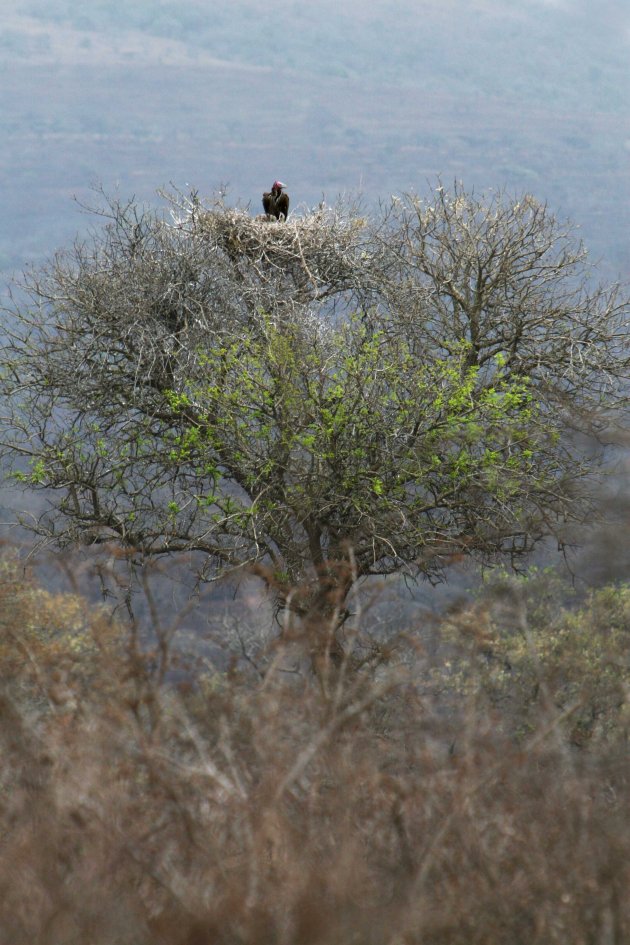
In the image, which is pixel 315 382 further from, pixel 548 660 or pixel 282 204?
pixel 548 660

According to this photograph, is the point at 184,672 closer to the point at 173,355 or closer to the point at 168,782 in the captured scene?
the point at 168,782

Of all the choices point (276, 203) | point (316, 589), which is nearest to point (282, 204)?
point (276, 203)

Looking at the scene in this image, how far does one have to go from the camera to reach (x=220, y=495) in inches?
627

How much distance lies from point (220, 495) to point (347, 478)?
87.9 inches

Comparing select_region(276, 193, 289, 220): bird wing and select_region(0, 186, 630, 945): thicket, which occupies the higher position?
select_region(276, 193, 289, 220): bird wing

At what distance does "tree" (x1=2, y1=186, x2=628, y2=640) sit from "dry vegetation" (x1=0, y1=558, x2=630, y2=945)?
7.94 metres

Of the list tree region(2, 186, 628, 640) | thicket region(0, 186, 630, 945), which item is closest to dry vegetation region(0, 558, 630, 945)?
thicket region(0, 186, 630, 945)

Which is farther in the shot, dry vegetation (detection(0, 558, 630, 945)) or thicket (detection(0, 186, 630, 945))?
thicket (detection(0, 186, 630, 945))

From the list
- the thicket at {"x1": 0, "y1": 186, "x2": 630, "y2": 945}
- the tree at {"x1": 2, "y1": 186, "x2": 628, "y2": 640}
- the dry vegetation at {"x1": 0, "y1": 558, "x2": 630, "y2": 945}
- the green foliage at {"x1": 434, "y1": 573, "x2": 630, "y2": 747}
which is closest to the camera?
the dry vegetation at {"x1": 0, "y1": 558, "x2": 630, "y2": 945}

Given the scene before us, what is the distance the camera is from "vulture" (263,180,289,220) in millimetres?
17219

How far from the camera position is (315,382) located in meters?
14.7

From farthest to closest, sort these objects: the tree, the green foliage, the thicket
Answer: the tree
the green foliage
the thicket

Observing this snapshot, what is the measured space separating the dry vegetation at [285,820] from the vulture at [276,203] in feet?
40.1

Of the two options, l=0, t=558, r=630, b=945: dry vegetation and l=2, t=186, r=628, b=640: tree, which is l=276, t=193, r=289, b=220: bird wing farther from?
l=0, t=558, r=630, b=945: dry vegetation
